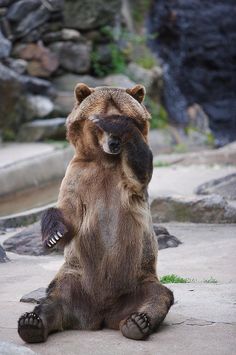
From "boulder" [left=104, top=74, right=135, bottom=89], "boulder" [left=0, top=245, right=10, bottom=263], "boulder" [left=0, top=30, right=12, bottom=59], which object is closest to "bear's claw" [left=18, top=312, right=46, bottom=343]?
"boulder" [left=0, top=245, right=10, bottom=263]

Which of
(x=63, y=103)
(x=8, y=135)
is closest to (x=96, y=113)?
(x=8, y=135)

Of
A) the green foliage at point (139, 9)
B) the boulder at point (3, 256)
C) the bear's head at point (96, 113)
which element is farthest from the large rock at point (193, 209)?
the green foliage at point (139, 9)

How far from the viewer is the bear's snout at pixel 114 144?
15.8ft

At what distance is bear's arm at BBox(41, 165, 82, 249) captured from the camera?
489 cm

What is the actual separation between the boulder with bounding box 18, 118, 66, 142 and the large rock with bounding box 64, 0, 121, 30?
4.15m

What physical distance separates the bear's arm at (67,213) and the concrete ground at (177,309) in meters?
0.63

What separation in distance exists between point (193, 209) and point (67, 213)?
443 centimetres

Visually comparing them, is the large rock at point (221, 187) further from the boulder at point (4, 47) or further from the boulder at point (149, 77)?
the boulder at point (149, 77)

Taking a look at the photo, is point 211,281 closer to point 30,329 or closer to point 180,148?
point 30,329

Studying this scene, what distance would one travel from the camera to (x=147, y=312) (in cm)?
469

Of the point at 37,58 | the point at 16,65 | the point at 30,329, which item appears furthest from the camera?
the point at 37,58

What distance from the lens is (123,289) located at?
16.3 ft

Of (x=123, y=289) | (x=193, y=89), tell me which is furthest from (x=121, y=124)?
(x=193, y=89)

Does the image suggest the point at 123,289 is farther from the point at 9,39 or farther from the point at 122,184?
the point at 9,39
